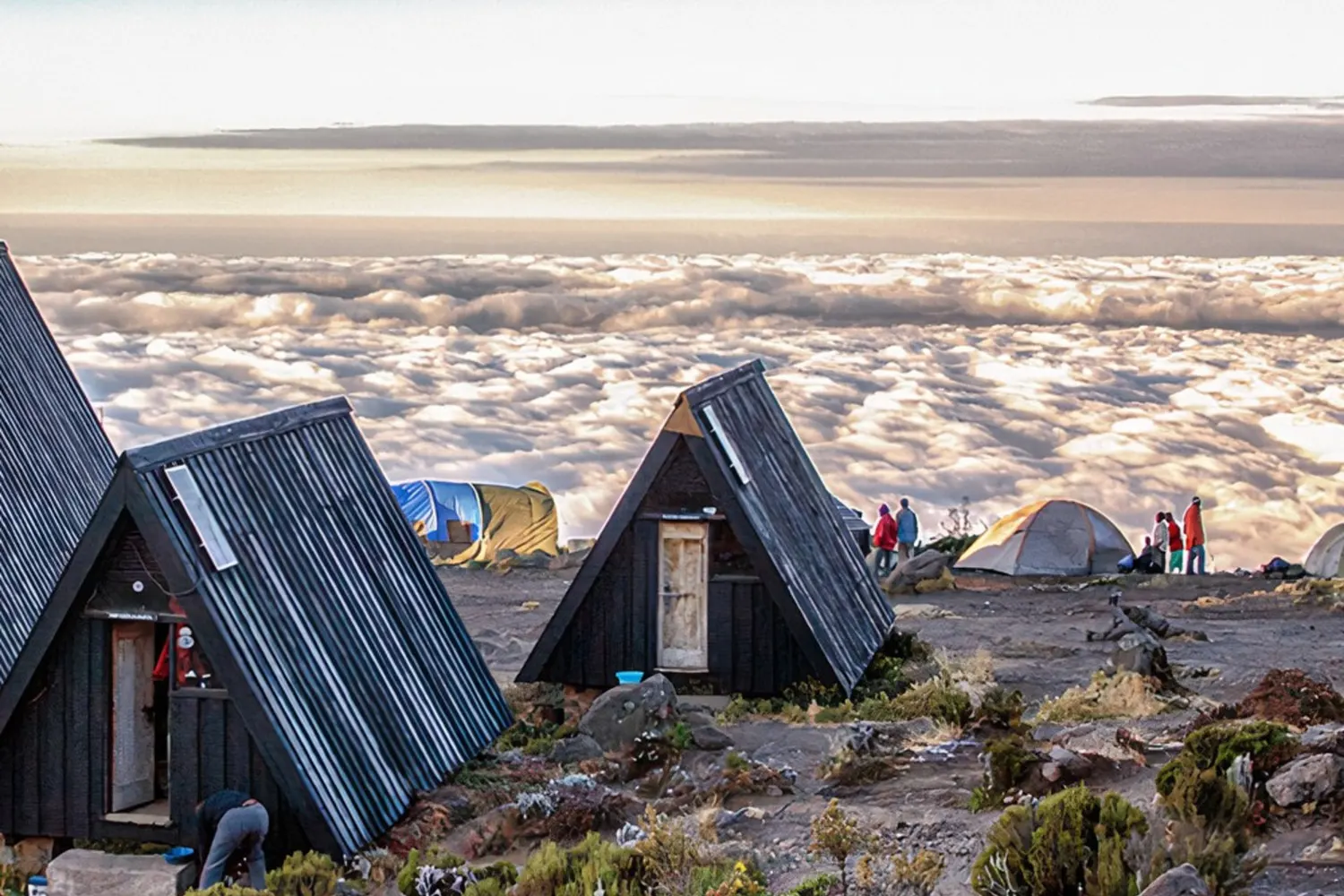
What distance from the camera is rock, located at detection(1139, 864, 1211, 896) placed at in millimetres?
10938

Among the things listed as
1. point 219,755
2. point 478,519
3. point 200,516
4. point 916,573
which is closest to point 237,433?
point 200,516

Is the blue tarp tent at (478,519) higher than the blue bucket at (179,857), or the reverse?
the blue tarp tent at (478,519)

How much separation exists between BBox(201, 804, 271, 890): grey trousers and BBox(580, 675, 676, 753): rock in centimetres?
471

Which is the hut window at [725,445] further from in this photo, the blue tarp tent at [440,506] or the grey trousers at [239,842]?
the blue tarp tent at [440,506]

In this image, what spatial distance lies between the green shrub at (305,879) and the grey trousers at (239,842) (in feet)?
0.47

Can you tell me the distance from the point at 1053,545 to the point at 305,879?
80.5ft

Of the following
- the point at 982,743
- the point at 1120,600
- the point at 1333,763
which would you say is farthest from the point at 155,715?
the point at 1120,600

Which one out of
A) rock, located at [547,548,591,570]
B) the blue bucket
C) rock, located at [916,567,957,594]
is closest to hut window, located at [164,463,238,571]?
the blue bucket

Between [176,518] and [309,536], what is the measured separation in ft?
6.90

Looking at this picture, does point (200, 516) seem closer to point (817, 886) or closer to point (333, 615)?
point (333, 615)

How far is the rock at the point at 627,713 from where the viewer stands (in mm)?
18312

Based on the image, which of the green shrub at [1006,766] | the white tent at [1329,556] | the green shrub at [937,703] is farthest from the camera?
the white tent at [1329,556]

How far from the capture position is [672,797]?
16938 mm

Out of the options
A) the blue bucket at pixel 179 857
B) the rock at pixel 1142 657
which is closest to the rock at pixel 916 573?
the rock at pixel 1142 657
